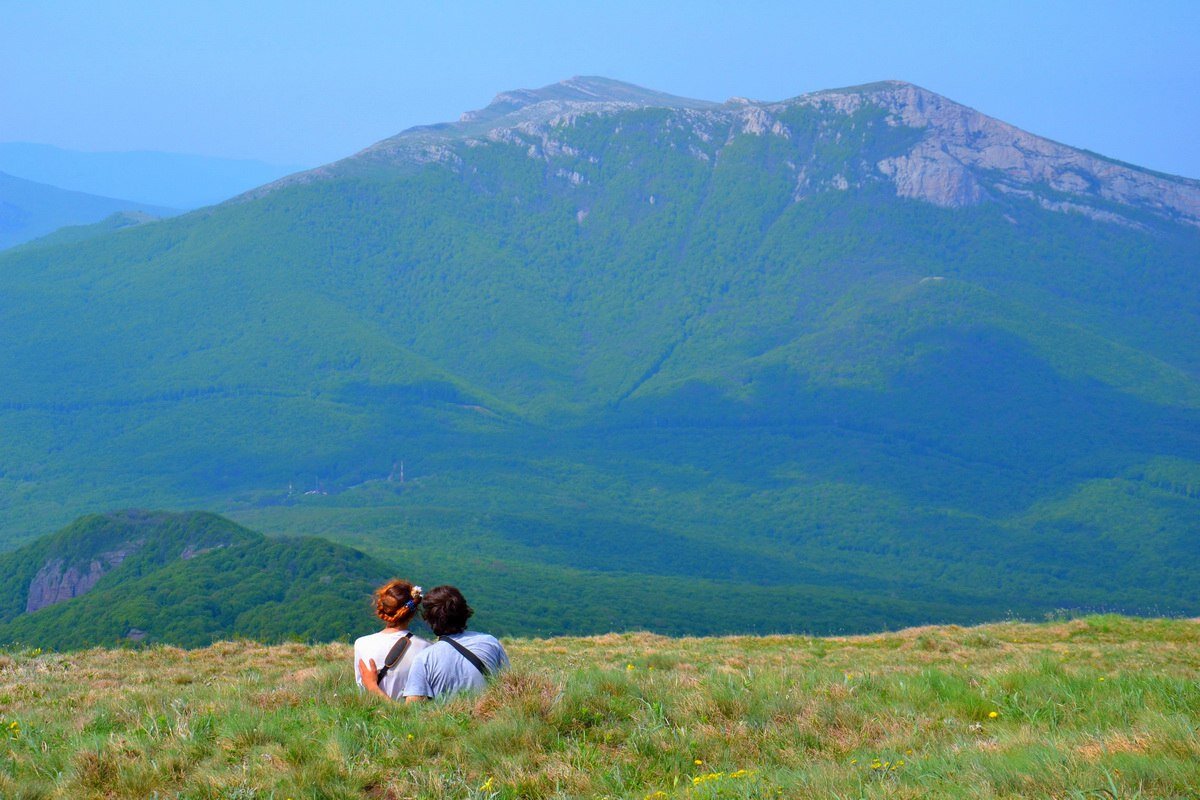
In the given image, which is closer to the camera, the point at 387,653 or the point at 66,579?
the point at 387,653

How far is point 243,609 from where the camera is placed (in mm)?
72562

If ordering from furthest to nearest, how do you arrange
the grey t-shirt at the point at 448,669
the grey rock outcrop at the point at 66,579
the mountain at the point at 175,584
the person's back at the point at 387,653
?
the grey rock outcrop at the point at 66,579 < the mountain at the point at 175,584 < the person's back at the point at 387,653 < the grey t-shirt at the point at 448,669

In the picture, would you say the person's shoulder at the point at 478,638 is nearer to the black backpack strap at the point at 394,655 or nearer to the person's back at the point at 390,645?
the person's back at the point at 390,645

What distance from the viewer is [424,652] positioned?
452 inches

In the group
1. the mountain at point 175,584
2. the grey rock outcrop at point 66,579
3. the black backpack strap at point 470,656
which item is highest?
the black backpack strap at point 470,656

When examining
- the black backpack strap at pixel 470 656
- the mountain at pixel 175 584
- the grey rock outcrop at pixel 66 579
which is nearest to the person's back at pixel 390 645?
the black backpack strap at pixel 470 656

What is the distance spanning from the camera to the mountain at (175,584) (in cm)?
6838

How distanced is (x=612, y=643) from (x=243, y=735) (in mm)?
17532

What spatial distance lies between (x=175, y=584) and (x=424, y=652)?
7109 centimetres

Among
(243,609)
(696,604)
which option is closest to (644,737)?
(243,609)

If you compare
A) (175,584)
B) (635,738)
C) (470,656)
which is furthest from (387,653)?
(175,584)

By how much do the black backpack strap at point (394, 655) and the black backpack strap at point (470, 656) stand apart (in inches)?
16.0

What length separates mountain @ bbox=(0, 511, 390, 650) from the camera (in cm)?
6838

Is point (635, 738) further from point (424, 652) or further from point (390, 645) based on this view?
point (390, 645)
